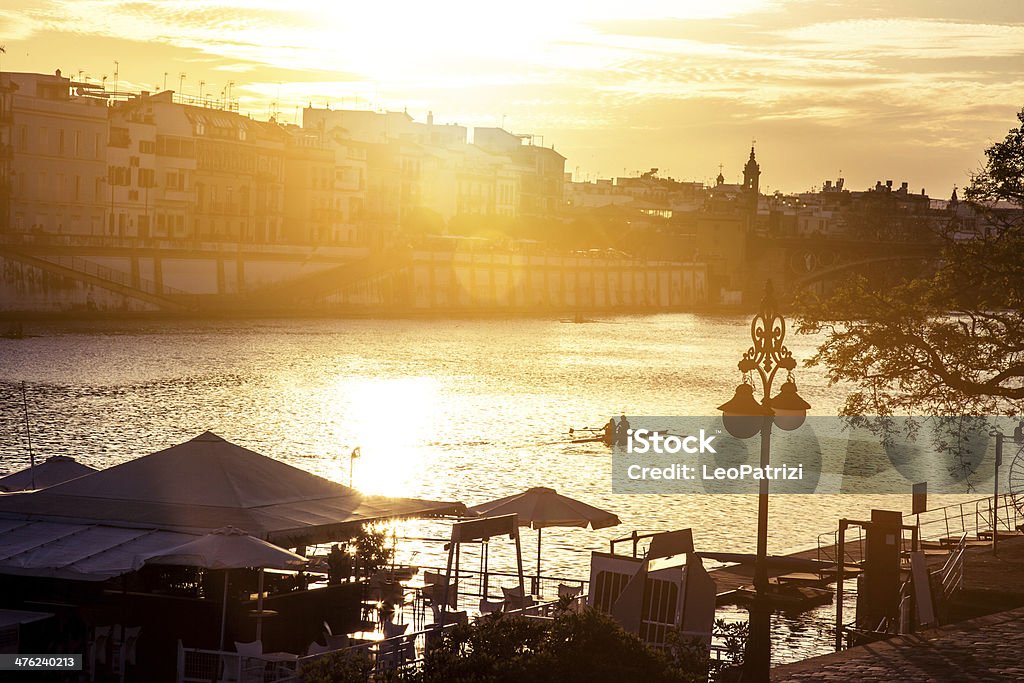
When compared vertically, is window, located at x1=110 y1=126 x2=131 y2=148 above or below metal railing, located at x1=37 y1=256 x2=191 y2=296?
above

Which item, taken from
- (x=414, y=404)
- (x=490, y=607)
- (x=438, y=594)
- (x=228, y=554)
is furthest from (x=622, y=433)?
(x=228, y=554)

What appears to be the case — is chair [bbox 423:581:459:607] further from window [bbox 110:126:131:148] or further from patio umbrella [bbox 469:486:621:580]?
window [bbox 110:126:131:148]

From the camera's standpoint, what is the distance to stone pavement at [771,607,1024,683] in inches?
533

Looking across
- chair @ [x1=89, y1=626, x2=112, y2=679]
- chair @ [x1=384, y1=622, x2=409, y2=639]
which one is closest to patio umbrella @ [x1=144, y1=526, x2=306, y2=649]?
chair @ [x1=89, y1=626, x2=112, y2=679]

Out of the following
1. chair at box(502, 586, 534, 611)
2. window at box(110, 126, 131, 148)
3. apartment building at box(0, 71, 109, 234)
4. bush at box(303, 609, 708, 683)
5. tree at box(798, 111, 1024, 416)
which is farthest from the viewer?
window at box(110, 126, 131, 148)

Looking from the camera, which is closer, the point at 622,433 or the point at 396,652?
the point at 396,652

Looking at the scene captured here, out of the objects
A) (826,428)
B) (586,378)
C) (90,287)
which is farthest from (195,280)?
(826,428)

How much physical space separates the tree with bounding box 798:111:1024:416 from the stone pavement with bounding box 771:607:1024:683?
8.71 meters

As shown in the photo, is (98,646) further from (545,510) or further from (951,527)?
(951,527)

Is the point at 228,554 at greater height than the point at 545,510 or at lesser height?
greater

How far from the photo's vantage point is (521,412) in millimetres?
63594

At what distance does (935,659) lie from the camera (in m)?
14.4

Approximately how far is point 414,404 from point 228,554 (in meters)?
53.4

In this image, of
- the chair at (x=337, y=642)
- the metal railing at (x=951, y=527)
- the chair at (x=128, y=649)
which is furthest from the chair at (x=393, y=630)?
the metal railing at (x=951, y=527)
